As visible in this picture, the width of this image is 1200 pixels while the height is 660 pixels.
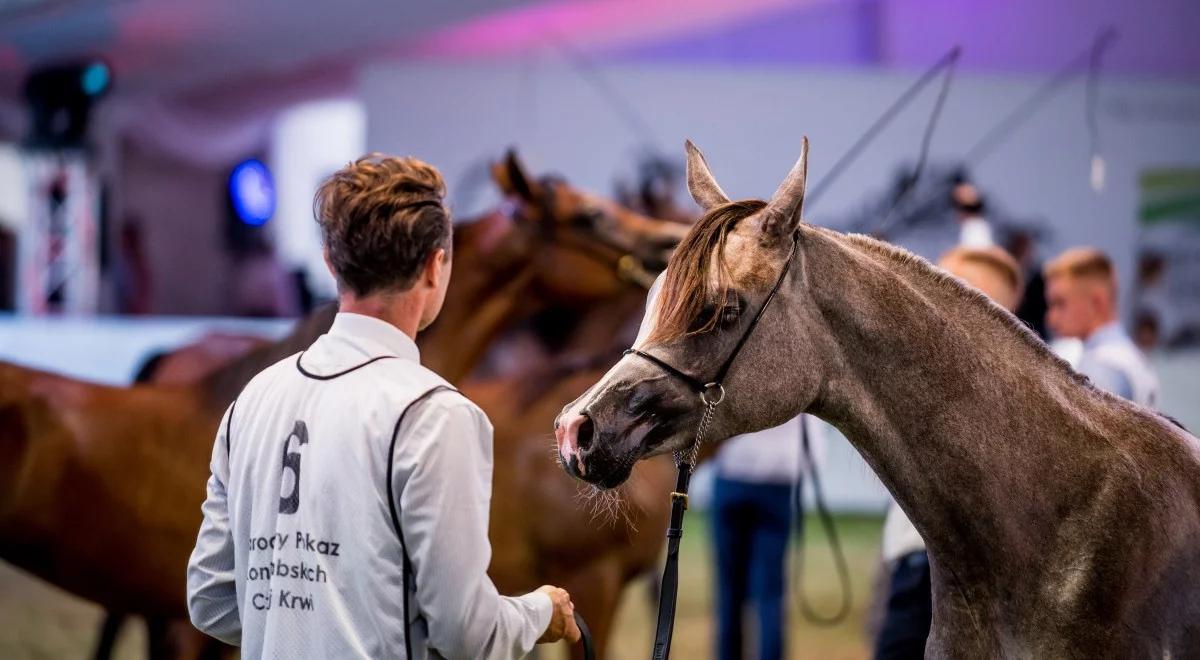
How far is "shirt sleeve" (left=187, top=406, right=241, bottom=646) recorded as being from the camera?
1733 millimetres

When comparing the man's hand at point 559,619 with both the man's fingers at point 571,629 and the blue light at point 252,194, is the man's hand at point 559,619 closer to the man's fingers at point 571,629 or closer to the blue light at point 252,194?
the man's fingers at point 571,629

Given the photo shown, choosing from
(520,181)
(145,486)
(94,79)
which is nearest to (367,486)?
(145,486)

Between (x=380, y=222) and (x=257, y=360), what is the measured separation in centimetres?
216

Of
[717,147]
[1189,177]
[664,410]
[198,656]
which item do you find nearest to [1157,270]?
[1189,177]

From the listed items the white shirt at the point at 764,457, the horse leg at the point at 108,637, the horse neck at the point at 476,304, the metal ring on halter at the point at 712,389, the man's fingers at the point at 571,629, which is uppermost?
the metal ring on halter at the point at 712,389

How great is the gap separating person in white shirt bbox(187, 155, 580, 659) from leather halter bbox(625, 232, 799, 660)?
0.62 feet

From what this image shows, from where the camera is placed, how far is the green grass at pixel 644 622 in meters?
5.34

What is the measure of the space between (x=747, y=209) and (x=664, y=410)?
0.34m

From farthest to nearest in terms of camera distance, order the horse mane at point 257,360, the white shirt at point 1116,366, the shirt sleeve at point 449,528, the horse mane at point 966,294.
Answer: the horse mane at point 257,360 → the white shirt at point 1116,366 → the horse mane at point 966,294 → the shirt sleeve at point 449,528

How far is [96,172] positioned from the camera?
9.59 metres

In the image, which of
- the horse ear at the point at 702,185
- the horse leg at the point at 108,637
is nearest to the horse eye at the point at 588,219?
the horse leg at the point at 108,637

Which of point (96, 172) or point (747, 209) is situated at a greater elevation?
point (747, 209)

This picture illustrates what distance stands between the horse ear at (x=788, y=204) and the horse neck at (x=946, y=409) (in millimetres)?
81

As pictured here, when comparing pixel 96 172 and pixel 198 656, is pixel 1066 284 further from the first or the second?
pixel 96 172
